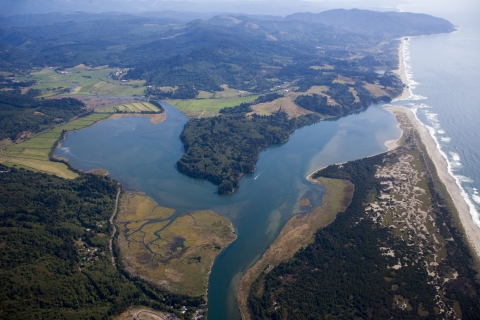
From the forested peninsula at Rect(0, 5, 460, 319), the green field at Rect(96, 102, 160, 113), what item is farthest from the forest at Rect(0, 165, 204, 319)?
the green field at Rect(96, 102, 160, 113)

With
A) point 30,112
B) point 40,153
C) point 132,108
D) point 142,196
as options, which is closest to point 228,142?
point 142,196

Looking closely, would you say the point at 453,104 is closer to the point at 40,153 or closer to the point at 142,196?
the point at 142,196

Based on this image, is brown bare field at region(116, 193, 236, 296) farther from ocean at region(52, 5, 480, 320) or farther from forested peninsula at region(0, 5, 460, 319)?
ocean at region(52, 5, 480, 320)

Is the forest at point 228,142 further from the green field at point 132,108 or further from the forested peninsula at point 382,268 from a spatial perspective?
the forested peninsula at point 382,268

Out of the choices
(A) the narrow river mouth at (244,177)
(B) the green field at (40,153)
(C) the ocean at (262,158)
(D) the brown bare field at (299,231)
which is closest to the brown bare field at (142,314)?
(A) the narrow river mouth at (244,177)

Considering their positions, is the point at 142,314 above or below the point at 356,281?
below
